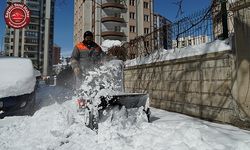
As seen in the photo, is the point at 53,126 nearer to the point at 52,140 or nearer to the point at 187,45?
the point at 52,140

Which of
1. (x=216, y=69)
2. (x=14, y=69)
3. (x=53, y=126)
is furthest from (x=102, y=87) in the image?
(x=14, y=69)

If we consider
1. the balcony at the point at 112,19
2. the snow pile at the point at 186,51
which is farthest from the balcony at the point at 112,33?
the snow pile at the point at 186,51

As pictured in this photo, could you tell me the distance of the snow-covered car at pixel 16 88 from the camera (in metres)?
6.18

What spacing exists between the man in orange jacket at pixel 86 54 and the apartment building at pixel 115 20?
44536 mm

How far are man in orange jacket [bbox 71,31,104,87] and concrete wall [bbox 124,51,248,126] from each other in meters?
2.34

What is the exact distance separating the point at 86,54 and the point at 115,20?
1844 inches

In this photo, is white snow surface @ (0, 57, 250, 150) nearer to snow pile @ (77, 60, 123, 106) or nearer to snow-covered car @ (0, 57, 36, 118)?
snow pile @ (77, 60, 123, 106)

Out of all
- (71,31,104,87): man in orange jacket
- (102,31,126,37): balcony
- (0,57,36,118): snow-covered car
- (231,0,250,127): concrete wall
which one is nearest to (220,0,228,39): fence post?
(231,0,250,127): concrete wall

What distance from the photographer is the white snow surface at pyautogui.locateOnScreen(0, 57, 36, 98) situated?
623 centimetres

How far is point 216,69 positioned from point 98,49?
294 cm

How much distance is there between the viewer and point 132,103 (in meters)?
4.95

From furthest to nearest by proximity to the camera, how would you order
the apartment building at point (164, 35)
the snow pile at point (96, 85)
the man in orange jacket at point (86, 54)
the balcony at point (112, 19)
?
1. the balcony at point (112, 19)
2. the apartment building at point (164, 35)
3. the man in orange jacket at point (86, 54)
4. the snow pile at point (96, 85)

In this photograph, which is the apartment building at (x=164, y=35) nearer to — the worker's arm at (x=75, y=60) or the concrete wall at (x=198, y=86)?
the concrete wall at (x=198, y=86)

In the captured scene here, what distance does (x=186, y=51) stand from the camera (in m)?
6.72
